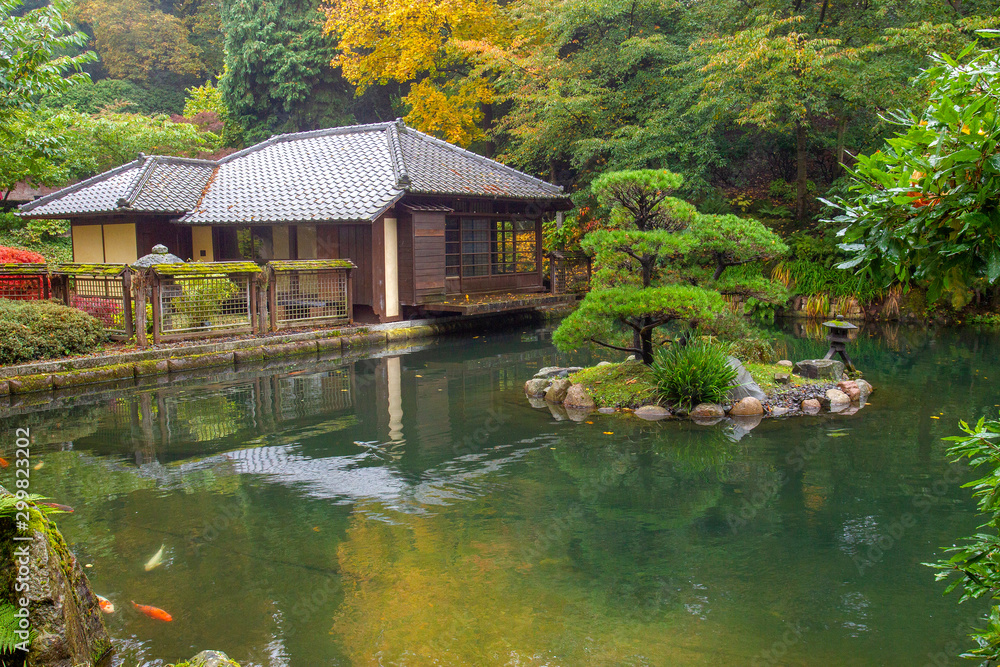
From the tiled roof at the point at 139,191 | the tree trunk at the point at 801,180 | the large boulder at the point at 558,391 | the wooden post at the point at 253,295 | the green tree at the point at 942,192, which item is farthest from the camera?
the tree trunk at the point at 801,180

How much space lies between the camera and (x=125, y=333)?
513 inches

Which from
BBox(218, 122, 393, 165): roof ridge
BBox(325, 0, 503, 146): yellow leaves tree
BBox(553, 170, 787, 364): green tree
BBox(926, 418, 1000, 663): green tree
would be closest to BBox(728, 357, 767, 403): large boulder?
BBox(553, 170, 787, 364): green tree

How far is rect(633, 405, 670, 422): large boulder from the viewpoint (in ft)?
30.8

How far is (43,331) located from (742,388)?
10.6m

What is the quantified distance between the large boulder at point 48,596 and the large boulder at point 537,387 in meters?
7.47

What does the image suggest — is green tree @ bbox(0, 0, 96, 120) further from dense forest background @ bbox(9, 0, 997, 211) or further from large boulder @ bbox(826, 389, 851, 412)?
dense forest background @ bbox(9, 0, 997, 211)

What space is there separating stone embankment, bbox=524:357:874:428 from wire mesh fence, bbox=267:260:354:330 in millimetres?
6464

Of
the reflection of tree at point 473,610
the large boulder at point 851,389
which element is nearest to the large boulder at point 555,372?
the large boulder at point 851,389

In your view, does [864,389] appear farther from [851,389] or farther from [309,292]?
[309,292]

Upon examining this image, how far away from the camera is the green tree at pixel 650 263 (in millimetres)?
9305

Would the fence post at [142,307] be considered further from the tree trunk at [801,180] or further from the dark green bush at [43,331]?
the tree trunk at [801,180]

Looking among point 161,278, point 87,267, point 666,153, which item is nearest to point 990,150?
point 161,278

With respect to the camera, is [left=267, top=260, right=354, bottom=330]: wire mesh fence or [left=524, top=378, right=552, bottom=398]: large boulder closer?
[left=524, top=378, right=552, bottom=398]: large boulder

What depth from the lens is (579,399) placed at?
33.2ft
